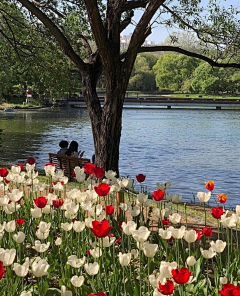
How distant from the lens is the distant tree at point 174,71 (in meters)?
124

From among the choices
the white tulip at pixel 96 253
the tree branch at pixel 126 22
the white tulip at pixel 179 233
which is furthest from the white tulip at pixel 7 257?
the tree branch at pixel 126 22

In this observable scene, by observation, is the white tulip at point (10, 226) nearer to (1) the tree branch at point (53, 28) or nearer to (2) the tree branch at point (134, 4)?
(1) the tree branch at point (53, 28)

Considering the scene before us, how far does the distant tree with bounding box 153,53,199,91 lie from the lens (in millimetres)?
123875

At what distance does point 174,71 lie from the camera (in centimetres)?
12731

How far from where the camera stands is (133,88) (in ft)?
455

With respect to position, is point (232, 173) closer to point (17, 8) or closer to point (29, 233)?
point (17, 8)

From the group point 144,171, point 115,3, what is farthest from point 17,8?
point 144,171

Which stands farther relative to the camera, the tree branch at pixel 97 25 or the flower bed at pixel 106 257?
the tree branch at pixel 97 25

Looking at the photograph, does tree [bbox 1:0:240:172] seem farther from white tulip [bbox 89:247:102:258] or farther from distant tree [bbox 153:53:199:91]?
distant tree [bbox 153:53:199:91]

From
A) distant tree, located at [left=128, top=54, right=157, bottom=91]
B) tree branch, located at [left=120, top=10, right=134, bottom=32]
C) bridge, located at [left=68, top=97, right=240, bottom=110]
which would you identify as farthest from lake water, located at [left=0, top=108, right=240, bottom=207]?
distant tree, located at [left=128, top=54, right=157, bottom=91]

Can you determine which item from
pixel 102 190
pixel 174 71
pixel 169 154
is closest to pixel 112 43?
pixel 102 190

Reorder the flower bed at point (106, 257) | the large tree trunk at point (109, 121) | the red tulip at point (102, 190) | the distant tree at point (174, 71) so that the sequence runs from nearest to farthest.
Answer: the flower bed at point (106, 257) → the red tulip at point (102, 190) → the large tree trunk at point (109, 121) → the distant tree at point (174, 71)

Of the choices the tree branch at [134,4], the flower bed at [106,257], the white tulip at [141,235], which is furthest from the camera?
the tree branch at [134,4]

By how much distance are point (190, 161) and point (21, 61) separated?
35.9ft
